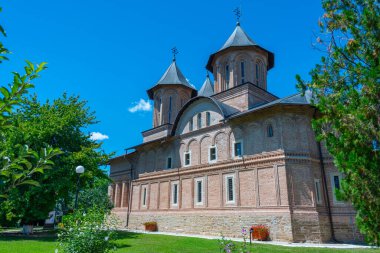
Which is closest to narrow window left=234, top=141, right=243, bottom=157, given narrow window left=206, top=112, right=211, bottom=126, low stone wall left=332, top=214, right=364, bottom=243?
narrow window left=206, top=112, right=211, bottom=126

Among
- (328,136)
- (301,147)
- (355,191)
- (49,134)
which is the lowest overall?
(355,191)

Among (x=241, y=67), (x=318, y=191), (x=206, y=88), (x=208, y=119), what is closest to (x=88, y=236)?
(x=318, y=191)

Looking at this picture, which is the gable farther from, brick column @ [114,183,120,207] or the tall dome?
brick column @ [114,183,120,207]

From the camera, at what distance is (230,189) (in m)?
19.3

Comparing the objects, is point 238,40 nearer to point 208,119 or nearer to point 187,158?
point 208,119

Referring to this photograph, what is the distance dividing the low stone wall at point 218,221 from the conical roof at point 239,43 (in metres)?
14.2

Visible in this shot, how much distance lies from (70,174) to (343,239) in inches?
681

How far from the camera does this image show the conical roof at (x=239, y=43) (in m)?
24.6

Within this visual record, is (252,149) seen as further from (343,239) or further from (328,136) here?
(328,136)

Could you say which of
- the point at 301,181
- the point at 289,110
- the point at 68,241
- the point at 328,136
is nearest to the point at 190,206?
the point at 301,181

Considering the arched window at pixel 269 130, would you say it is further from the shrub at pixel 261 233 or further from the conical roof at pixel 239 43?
the conical roof at pixel 239 43

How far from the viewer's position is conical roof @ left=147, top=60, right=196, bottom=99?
30.8 metres

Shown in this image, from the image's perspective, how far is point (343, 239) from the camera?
16000mm

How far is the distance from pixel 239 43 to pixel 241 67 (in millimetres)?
2214
